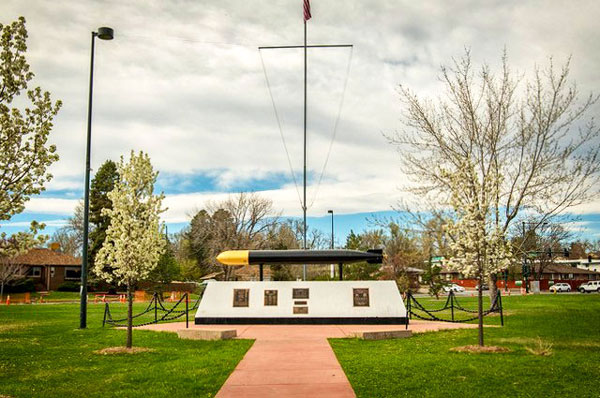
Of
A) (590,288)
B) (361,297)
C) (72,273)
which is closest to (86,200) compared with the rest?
(361,297)

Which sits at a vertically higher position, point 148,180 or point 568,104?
point 568,104

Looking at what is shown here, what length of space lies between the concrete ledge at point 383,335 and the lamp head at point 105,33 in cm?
1287

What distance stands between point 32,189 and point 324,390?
19.5 feet

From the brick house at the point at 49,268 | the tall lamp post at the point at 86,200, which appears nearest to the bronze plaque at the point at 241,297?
the tall lamp post at the point at 86,200

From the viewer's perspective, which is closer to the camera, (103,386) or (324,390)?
(324,390)

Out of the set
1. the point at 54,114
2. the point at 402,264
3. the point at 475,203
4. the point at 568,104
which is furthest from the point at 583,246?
the point at 54,114

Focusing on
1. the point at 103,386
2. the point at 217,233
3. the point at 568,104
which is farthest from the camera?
the point at 217,233

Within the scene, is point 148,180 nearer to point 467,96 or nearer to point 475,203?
point 475,203

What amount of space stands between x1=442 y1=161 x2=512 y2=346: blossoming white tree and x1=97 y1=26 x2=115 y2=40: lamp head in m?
12.1

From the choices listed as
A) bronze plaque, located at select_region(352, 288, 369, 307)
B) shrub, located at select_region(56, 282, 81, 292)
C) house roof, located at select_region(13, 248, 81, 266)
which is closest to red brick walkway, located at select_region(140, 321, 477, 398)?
bronze plaque, located at select_region(352, 288, 369, 307)

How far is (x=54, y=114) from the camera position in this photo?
29.2 feet

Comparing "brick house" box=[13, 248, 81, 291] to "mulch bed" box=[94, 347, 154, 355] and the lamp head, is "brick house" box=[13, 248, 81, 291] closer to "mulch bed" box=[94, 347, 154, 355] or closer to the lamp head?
the lamp head

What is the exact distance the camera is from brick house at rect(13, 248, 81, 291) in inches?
2304

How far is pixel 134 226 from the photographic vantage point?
44.6 feet
